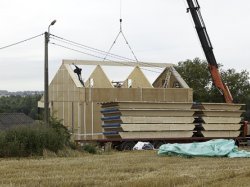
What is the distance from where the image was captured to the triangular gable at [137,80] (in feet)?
131

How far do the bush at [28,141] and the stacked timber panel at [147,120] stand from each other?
695 cm

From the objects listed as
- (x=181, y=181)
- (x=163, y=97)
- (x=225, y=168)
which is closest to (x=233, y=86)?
(x=163, y=97)

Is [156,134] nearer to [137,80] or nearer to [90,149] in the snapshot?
[90,149]

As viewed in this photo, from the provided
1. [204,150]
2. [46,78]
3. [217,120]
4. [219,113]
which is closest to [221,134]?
[217,120]

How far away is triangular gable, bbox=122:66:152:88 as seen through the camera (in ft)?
131

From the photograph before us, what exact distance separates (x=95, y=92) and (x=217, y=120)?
8.61 metres

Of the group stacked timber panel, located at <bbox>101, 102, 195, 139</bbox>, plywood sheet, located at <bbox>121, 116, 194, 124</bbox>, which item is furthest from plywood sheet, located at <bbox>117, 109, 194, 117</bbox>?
plywood sheet, located at <bbox>121, 116, 194, 124</bbox>

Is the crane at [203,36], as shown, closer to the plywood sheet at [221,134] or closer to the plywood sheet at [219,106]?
the plywood sheet at [219,106]

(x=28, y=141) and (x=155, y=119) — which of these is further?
(x=155, y=119)

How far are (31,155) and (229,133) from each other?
1573 cm

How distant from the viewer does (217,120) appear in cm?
3231

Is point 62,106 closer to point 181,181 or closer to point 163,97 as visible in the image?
point 163,97

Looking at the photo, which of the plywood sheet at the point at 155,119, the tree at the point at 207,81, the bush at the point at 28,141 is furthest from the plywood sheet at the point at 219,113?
the tree at the point at 207,81

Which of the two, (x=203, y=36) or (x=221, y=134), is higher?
(x=203, y=36)
